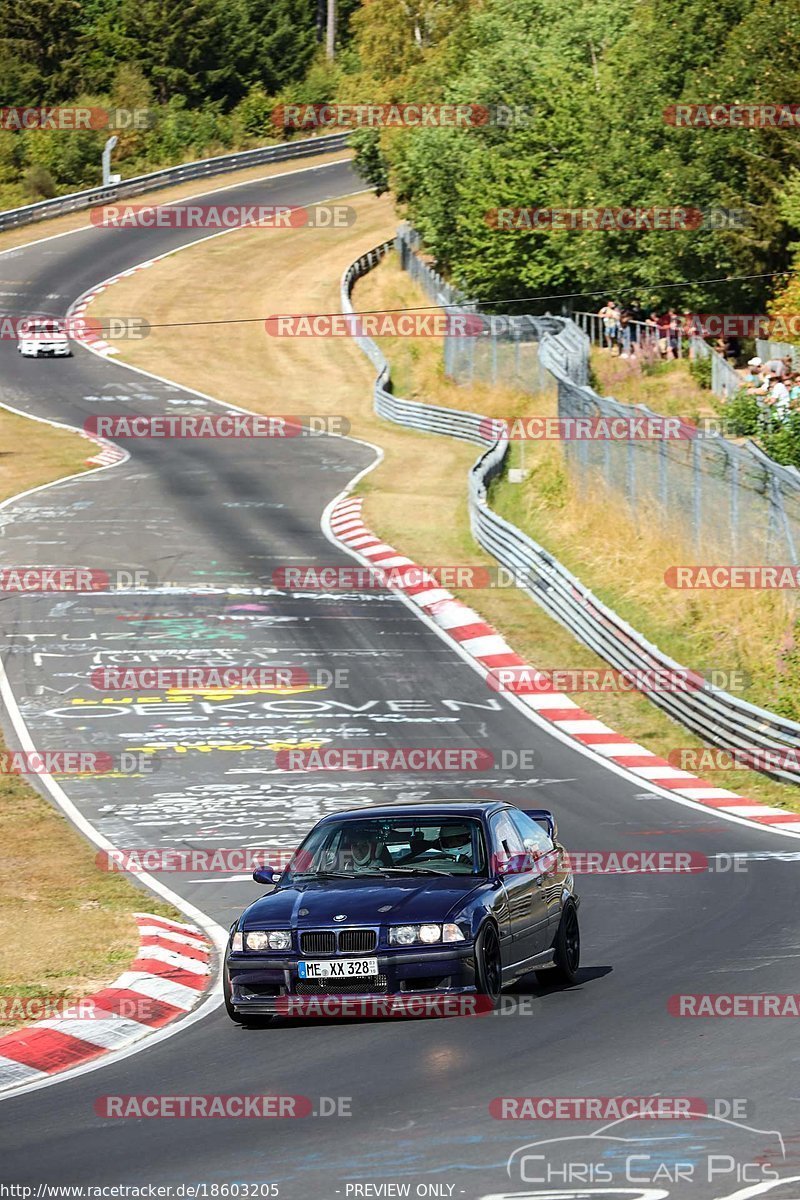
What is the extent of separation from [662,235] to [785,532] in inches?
918

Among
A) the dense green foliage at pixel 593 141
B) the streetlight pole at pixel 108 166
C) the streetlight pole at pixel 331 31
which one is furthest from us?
the streetlight pole at pixel 331 31

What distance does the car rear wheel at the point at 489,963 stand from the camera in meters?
11.8

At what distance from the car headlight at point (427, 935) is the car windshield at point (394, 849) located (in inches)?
38.0

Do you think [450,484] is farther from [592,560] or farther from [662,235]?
[592,560]

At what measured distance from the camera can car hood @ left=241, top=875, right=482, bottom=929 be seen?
1190cm

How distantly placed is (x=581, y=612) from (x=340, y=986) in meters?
20.7

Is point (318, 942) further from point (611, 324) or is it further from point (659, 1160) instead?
point (611, 324)

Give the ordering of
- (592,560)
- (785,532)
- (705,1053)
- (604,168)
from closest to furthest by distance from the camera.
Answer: (705,1053) → (785,532) → (592,560) → (604,168)

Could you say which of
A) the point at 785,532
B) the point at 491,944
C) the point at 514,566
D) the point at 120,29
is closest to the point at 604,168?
the point at 514,566

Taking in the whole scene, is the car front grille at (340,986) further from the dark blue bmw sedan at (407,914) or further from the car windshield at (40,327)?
the car windshield at (40,327)

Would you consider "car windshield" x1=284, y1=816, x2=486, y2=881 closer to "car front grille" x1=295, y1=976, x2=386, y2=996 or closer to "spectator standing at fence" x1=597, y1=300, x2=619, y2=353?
"car front grille" x1=295, y1=976, x2=386, y2=996

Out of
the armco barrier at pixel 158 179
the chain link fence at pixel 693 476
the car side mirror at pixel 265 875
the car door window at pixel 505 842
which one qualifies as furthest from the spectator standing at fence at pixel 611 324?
the armco barrier at pixel 158 179

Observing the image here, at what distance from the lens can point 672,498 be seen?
32031 mm

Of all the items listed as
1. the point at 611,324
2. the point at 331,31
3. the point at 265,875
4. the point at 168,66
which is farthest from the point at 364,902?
the point at 331,31
